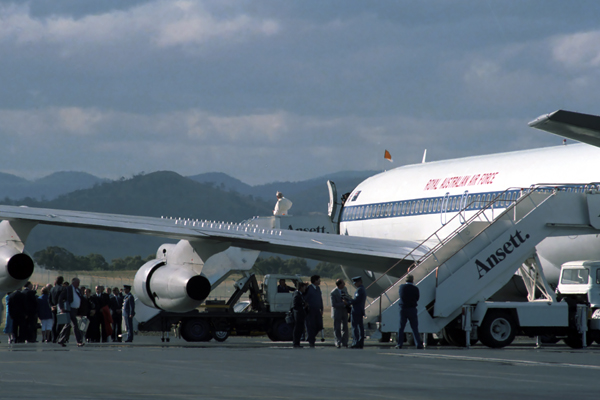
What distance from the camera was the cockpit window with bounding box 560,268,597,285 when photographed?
20.7 m

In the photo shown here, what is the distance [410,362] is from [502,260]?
214 inches

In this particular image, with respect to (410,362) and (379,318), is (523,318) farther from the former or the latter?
(410,362)

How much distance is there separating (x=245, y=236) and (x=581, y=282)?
7.35m

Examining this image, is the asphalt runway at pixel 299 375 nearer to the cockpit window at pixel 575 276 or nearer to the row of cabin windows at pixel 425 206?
the cockpit window at pixel 575 276

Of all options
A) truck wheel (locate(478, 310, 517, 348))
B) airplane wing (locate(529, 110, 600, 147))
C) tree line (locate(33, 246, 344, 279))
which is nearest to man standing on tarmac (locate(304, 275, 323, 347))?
truck wheel (locate(478, 310, 517, 348))

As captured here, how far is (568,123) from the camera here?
1525 cm

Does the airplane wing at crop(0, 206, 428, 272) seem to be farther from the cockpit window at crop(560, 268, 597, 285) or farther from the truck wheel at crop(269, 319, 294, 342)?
the truck wheel at crop(269, 319, 294, 342)

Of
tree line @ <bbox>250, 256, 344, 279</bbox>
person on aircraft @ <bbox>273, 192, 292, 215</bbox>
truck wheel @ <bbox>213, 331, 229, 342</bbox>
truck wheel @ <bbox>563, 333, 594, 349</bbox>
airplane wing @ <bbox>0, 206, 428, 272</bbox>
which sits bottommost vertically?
truck wheel @ <bbox>563, 333, 594, 349</bbox>

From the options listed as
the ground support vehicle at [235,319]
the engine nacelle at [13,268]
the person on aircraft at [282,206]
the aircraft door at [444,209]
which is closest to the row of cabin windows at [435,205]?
the aircraft door at [444,209]

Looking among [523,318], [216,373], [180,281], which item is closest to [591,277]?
[523,318]

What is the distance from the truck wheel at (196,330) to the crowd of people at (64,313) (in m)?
1.47

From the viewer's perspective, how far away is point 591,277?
67.7 feet

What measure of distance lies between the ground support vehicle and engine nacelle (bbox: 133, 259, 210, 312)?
4.07m

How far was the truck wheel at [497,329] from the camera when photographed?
1936 centimetres
